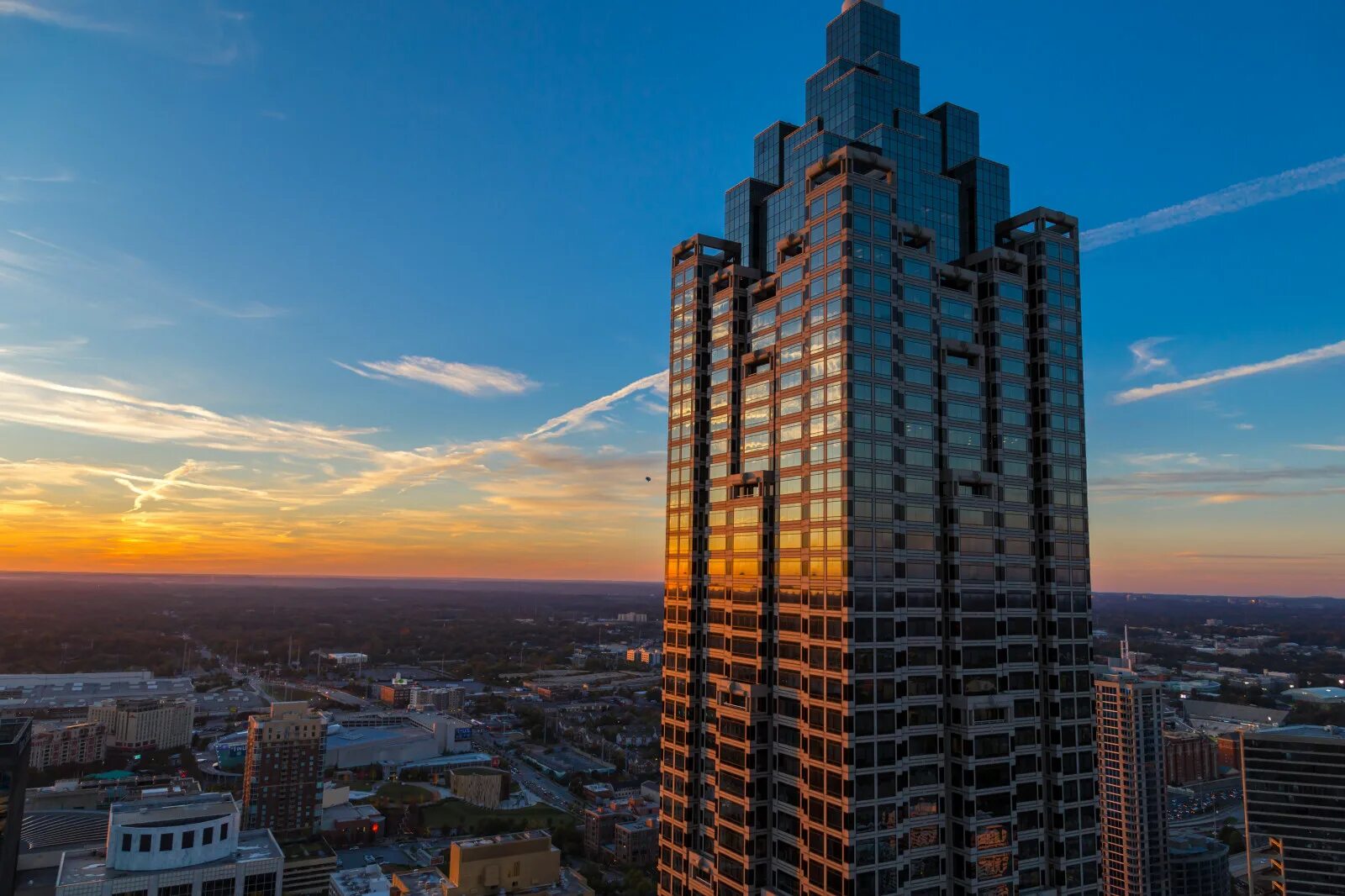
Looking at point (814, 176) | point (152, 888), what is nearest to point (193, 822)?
point (152, 888)

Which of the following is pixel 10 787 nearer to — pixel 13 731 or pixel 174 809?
pixel 13 731

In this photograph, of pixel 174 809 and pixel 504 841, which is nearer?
pixel 174 809

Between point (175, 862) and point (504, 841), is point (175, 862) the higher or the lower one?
the higher one

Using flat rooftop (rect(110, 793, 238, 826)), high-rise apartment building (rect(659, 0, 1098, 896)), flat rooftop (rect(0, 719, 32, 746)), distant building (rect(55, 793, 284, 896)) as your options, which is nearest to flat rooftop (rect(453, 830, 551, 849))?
distant building (rect(55, 793, 284, 896))

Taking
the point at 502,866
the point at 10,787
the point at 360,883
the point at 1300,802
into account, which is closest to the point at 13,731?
the point at 10,787

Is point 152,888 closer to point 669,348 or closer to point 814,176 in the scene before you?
point 669,348

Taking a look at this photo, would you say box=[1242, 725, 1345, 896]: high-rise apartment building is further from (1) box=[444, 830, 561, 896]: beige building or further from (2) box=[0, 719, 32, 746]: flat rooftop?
(2) box=[0, 719, 32, 746]: flat rooftop
